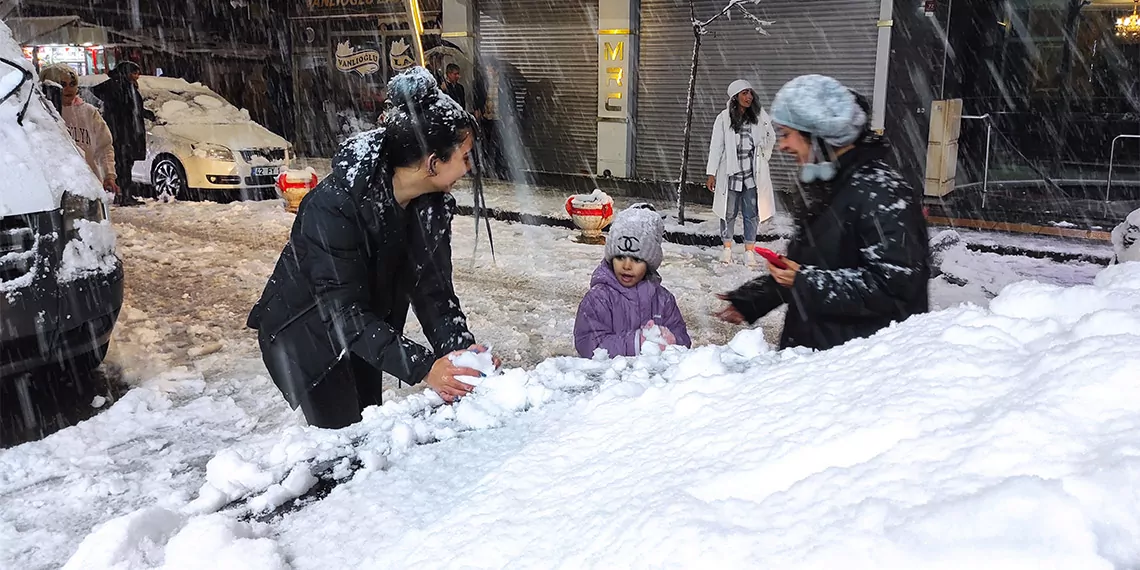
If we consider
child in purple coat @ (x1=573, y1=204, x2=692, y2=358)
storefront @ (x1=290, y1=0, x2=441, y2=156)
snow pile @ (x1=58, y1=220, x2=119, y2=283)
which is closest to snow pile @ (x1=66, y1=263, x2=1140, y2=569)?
child in purple coat @ (x1=573, y1=204, x2=692, y2=358)

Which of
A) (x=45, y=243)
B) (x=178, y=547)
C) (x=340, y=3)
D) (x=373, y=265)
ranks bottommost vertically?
(x=178, y=547)

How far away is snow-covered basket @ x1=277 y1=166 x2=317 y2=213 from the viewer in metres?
12.9

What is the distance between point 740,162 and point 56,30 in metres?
20.0

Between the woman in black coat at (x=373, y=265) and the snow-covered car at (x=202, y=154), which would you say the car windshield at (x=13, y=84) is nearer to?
the woman in black coat at (x=373, y=265)

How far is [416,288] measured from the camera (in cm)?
340

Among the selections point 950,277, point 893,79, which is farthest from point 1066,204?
point 950,277

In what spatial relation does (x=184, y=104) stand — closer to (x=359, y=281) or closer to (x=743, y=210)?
(x=743, y=210)

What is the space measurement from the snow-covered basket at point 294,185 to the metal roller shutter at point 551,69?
18.3 ft

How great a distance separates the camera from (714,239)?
35.5ft

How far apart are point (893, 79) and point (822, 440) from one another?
42.7 ft

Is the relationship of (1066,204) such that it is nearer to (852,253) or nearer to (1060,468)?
(852,253)

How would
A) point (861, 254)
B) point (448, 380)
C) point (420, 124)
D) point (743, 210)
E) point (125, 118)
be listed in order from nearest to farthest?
1. point (448, 380)
2. point (420, 124)
3. point (861, 254)
4. point (743, 210)
5. point (125, 118)

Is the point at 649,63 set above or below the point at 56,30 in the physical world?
below

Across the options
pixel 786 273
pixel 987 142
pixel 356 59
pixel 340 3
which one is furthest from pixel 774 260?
pixel 340 3
